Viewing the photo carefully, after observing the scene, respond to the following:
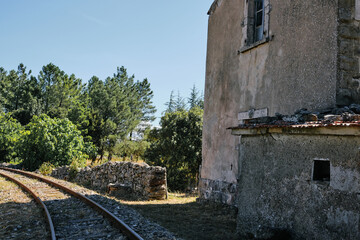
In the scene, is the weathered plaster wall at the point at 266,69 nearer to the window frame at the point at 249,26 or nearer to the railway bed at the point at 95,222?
the window frame at the point at 249,26

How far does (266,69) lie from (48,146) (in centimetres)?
1678

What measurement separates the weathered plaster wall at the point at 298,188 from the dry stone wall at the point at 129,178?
5.92 m

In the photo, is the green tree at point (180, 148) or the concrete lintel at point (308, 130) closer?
the concrete lintel at point (308, 130)

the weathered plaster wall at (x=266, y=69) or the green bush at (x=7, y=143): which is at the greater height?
the weathered plaster wall at (x=266, y=69)

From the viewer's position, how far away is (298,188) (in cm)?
536

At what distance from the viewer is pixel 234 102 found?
9.98 meters

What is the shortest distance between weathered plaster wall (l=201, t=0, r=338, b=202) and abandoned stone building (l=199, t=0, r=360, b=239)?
0.03 m

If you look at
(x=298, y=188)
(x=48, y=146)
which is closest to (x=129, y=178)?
(x=298, y=188)

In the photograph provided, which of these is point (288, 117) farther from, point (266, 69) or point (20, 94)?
point (20, 94)

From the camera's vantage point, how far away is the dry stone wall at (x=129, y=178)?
12.1m

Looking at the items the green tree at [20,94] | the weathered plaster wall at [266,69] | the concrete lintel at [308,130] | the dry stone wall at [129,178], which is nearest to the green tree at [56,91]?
the green tree at [20,94]

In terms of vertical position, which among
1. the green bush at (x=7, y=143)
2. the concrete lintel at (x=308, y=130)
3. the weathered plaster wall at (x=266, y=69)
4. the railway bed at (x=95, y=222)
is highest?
the weathered plaster wall at (x=266, y=69)

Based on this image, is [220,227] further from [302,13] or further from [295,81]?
[302,13]

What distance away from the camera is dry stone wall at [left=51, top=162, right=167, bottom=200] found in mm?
12117
